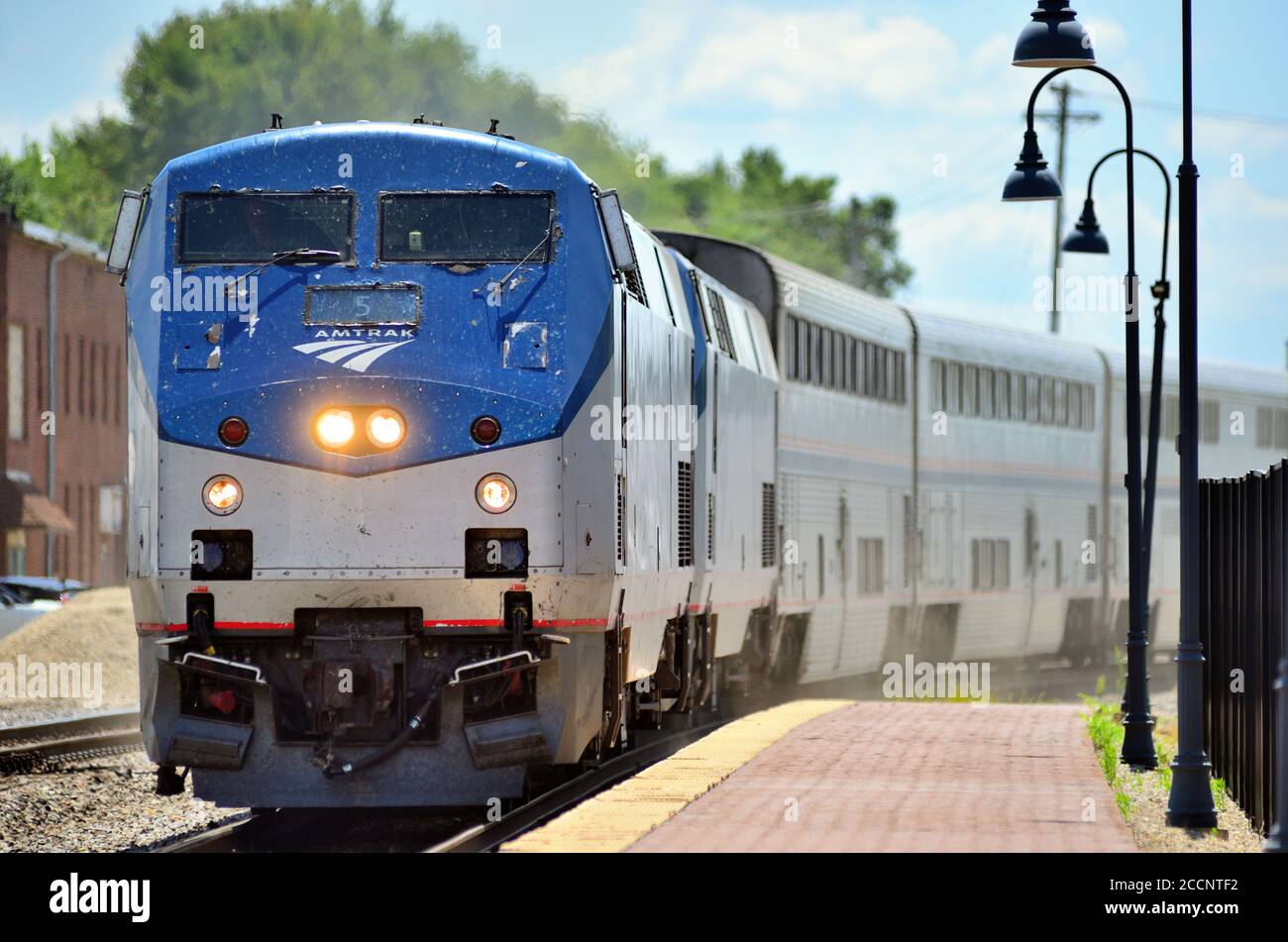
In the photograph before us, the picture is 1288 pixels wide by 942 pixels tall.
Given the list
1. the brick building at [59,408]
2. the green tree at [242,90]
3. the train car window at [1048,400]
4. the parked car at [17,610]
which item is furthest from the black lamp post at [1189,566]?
the green tree at [242,90]

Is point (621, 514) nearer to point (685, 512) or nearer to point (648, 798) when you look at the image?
point (648, 798)

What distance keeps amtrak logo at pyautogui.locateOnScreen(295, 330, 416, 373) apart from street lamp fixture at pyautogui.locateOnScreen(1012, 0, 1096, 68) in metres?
5.38

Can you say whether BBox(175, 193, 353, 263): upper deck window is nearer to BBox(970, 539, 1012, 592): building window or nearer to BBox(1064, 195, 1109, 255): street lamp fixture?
BBox(1064, 195, 1109, 255): street lamp fixture

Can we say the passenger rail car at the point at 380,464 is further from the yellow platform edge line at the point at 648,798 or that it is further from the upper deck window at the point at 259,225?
the yellow platform edge line at the point at 648,798

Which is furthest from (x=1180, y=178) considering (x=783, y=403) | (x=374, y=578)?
(x=783, y=403)

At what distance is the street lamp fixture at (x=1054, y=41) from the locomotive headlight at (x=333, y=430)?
5.86 meters

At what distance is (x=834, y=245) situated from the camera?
380 ft

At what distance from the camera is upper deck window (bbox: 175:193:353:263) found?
12859 mm

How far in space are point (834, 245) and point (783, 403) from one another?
306ft

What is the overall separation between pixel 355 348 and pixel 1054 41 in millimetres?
5769

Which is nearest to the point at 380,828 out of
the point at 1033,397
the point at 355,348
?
the point at 355,348

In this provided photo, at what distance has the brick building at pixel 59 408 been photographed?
160 ft

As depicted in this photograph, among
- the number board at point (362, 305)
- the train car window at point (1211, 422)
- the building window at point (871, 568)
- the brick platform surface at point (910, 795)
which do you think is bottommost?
the brick platform surface at point (910, 795)

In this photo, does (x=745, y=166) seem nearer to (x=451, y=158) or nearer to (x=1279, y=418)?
(x=1279, y=418)
